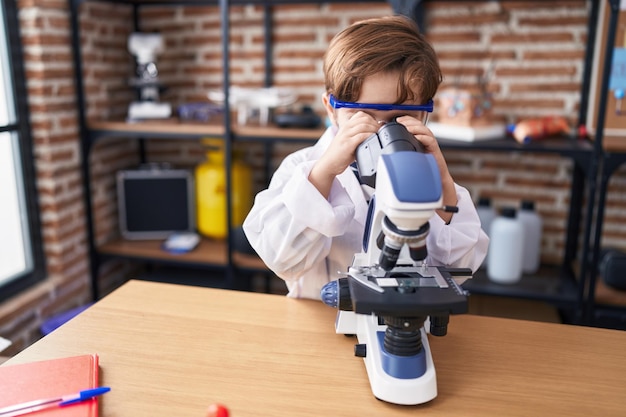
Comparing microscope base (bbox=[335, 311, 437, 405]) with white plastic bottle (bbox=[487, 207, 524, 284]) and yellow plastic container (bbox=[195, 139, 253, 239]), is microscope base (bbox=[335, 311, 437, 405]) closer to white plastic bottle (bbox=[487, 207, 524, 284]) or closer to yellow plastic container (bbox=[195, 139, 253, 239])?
white plastic bottle (bbox=[487, 207, 524, 284])

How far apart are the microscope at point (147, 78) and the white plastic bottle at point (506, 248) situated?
4.76ft

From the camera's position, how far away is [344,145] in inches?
35.4

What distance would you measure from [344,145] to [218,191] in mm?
1658

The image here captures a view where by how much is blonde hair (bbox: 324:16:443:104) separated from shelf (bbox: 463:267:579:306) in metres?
1.18

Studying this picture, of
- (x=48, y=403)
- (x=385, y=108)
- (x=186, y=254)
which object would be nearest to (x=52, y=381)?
(x=48, y=403)

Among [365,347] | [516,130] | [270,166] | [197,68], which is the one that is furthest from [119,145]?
[365,347]

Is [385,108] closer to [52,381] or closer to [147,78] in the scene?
[52,381]

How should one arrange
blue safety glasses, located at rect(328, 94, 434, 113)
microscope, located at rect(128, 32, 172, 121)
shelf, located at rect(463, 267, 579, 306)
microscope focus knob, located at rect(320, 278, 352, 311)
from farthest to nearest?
1. microscope, located at rect(128, 32, 172, 121)
2. shelf, located at rect(463, 267, 579, 306)
3. blue safety glasses, located at rect(328, 94, 434, 113)
4. microscope focus knob, located at rect(320, 278, 352, 311)

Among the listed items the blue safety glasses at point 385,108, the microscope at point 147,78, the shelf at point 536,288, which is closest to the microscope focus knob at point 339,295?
the blue safety glasses at point 385,108

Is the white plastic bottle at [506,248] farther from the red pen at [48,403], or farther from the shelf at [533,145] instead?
the red pen at [48,403]

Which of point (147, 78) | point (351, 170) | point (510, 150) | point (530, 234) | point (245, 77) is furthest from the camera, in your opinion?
point (245, 77)

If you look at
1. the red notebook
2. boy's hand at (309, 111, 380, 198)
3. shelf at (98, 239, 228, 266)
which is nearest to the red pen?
the red notebook

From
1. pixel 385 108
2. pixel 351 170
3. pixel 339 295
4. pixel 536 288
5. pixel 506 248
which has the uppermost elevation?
pixel 385 108

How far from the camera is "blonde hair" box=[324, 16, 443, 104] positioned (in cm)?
97
